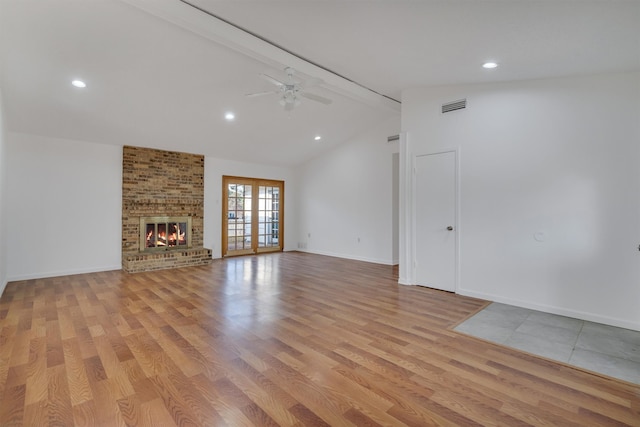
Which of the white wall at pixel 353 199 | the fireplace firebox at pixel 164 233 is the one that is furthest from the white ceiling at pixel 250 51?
the fireplace firebox at pixel 164 233

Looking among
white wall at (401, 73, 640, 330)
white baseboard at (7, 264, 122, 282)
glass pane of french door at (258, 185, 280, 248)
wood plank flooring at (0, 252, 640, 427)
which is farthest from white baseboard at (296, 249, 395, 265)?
white baseboard at (7, 264, 122, 282)

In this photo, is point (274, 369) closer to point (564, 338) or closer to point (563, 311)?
point (564, 338)

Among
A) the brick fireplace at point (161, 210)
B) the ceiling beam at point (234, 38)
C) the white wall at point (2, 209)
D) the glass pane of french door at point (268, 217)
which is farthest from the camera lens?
the glass pane of french door at point (268, 217)

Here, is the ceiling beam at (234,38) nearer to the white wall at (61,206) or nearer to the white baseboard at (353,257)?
the white baseboard at (353,257)

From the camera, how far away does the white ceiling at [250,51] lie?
2.69 metres

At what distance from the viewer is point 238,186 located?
807 cm

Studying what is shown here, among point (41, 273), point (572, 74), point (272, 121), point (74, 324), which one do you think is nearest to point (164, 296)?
point (74, 324)

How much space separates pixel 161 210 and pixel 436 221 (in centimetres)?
559

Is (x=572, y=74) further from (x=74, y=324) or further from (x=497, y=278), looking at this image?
(x=74, y=324)

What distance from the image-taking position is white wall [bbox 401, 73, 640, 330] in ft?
10.7

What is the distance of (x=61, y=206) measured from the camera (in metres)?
5.49

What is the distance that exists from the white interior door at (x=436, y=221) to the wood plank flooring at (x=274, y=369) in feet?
1.92

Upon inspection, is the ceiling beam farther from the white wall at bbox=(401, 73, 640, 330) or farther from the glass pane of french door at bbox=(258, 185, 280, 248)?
the glass pane of french door at bbox=(258, 185, 280, 248)

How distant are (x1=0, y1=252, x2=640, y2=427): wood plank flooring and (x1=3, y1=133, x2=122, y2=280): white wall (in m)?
1.42
